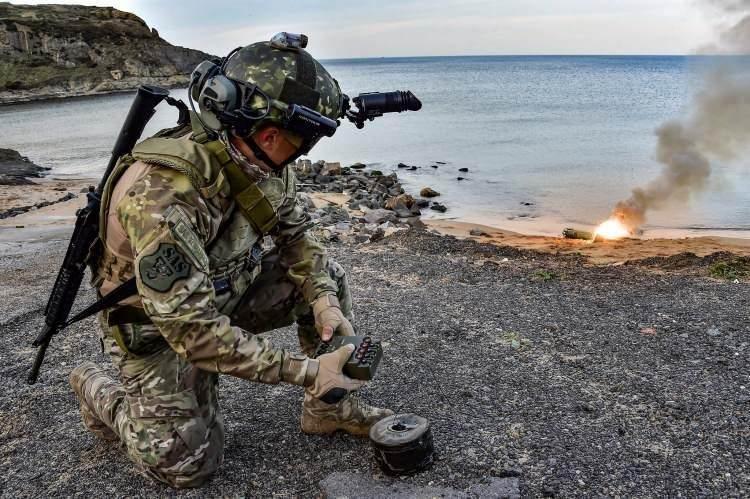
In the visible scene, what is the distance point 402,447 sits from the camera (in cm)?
366

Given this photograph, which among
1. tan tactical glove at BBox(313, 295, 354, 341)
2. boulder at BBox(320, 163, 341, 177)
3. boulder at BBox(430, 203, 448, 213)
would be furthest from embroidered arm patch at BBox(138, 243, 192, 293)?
boulder at BBox(320, 163, 341, 177)

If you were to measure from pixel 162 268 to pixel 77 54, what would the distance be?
88597mm

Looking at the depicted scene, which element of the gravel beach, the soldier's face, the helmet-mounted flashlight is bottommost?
the gravel beach

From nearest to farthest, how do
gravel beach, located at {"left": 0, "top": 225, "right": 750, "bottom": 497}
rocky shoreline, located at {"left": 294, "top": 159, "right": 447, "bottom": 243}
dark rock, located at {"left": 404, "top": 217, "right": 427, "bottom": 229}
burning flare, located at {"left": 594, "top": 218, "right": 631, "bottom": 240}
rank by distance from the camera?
gravel beach, located at {"left": 0, "top": 225, "right": 750, "bottom": 497} → rocky shoreline, located at {"left": 294, "top": 159, "right": 447, "bottom": 243} → burning flare, located at {"left": 594, "top": 218, "right": 631, "bottom": 240} → dark rock, located at {"left": 404, "top": 217, "right": 427, "bottom": 229}

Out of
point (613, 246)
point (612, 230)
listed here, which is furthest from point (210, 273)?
point (612, 230)

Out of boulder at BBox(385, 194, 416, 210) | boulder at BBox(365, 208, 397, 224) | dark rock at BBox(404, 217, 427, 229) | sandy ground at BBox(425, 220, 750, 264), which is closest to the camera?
sandy ground at BBox(425, 220, 750, 264)

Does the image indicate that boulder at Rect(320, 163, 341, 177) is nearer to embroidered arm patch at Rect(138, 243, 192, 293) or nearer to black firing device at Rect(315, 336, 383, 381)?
black firing device at Rect(315, 336, 383, 381)

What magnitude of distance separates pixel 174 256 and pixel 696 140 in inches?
766

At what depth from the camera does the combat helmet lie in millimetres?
3188

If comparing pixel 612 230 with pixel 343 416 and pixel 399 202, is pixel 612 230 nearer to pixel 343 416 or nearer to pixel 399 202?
pixel 399 202

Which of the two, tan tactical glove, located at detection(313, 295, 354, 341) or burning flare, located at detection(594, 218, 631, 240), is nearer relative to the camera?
tan tactical glove, located at detection(313, 295, 354, 341)

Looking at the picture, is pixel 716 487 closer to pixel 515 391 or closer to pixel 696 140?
pixel 515 391

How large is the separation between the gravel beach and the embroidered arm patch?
1.36 m

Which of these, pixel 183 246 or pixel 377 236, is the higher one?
pixel 183 246
